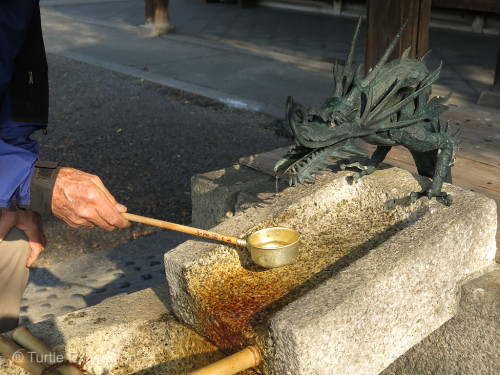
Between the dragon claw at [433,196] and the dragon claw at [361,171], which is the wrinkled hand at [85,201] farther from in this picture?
the dragon claw at [433,196]

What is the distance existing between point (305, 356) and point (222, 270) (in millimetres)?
596

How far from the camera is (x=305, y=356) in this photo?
1.75 metres

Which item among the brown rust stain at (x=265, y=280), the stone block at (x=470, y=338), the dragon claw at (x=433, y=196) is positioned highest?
the dragon claw at (x=433, y=196)

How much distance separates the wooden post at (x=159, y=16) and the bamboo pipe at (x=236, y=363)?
8.94 metres

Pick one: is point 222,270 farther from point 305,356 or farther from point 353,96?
point 353,96

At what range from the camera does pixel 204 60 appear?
8570mm

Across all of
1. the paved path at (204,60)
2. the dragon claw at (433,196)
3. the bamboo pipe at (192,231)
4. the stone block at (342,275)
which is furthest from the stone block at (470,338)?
the paved path at (204,60)

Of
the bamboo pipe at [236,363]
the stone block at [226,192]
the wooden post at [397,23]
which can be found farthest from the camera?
the wooden post at [397,23]

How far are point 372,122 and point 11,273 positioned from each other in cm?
160

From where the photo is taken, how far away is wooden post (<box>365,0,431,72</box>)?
496cm

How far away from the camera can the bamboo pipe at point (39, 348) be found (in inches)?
78.3

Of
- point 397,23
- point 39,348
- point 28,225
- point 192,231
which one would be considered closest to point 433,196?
point 192,231

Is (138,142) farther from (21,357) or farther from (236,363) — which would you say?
(236,363)

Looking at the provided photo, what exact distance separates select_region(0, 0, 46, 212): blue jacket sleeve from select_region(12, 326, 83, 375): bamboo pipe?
45 cm
